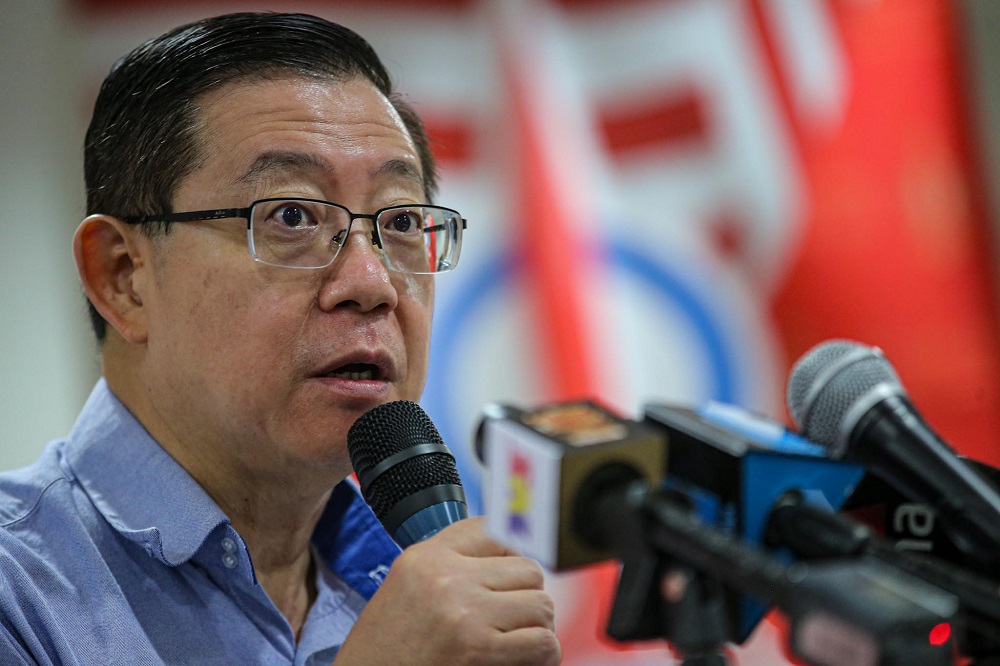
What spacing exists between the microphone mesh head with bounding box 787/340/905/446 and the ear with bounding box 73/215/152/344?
3.63ft

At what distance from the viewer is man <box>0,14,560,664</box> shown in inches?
57.2

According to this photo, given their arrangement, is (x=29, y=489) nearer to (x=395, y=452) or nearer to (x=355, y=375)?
(x=355, y=375)

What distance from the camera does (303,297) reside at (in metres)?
1.50

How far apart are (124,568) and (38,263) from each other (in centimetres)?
209

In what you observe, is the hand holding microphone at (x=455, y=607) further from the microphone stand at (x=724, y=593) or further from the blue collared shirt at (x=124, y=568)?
the blue collared shirt at (x=124, y=568)

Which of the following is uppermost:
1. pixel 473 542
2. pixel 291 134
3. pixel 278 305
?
pixel 291 134

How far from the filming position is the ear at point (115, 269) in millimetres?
1630

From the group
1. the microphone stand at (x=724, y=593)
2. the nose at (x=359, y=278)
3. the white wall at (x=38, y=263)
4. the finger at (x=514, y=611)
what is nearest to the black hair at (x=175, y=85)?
the nose at (x=359, y=278)

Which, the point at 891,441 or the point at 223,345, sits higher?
the point at 223,345

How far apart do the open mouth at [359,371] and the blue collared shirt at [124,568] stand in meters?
0.29

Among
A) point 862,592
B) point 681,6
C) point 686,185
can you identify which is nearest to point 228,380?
point 862,592

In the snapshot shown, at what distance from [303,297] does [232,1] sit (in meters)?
2.07

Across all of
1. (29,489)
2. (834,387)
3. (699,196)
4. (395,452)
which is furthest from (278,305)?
(699,196)

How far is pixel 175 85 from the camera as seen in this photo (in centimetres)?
164
